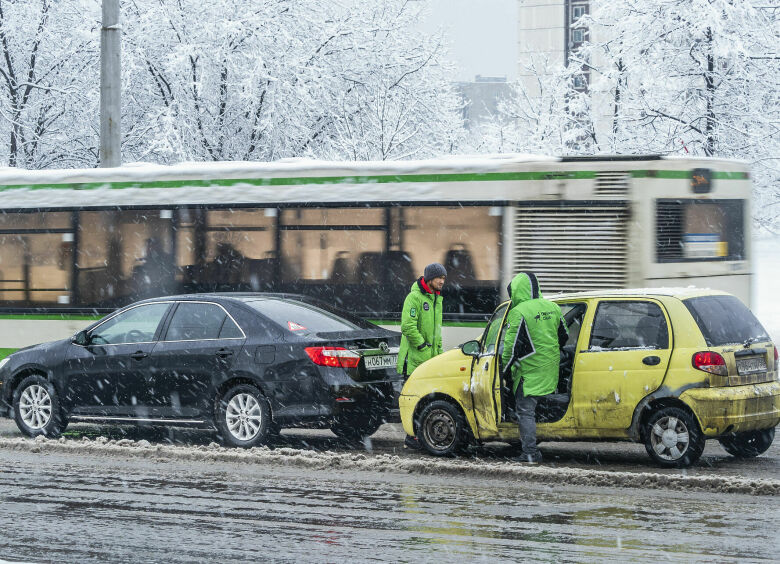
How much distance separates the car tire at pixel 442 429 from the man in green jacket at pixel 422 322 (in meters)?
1.10

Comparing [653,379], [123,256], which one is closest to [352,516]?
[653,379]

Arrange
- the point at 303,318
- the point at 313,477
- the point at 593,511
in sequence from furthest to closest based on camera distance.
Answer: the point at 303,318
the point at 313,477
the point at 593,511

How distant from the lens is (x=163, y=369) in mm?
11648

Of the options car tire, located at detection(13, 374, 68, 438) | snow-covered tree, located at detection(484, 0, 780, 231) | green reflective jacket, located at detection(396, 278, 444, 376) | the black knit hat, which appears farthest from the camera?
snow-covered tree, located at detection(484, 0, 780, 231)

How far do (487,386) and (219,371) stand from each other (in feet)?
8.63

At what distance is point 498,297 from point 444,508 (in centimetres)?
603

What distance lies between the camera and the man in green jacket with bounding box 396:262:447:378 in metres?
11.9

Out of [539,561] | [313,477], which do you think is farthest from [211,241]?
[539,561]

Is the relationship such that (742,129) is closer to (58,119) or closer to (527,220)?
(527,220)

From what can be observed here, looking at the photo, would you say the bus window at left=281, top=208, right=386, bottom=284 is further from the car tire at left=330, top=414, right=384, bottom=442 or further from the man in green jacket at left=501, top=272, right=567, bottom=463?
the man in green jacket at left=501, top=272, right=567, bottom=463

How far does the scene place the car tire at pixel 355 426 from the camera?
439 inches

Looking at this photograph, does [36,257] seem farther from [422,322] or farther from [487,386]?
[487,386]

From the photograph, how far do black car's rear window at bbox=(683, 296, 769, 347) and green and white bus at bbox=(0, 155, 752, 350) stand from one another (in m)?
3.40

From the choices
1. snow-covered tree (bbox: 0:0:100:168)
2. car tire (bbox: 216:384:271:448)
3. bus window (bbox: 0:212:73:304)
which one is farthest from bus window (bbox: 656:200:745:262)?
snow-covered tree (bbox: 0:0:100:168)
